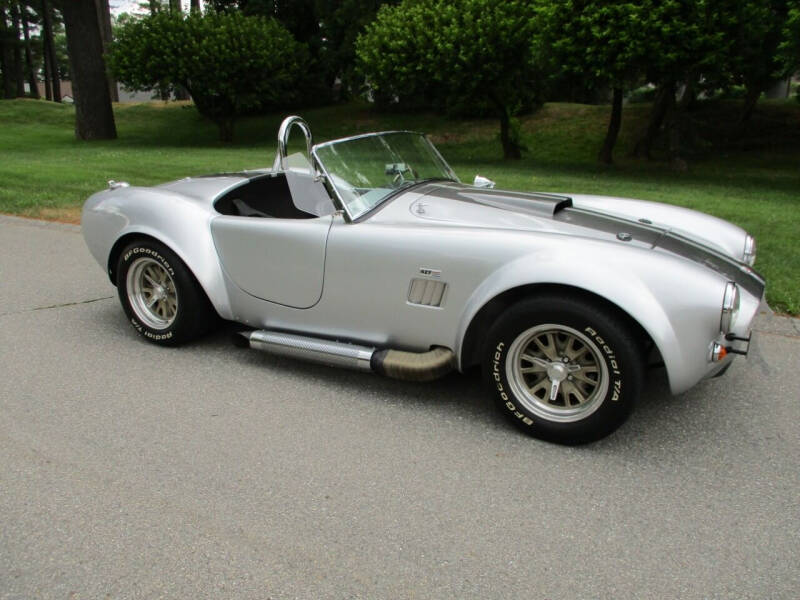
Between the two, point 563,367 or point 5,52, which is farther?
point 5,52

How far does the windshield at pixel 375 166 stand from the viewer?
3.72 metres

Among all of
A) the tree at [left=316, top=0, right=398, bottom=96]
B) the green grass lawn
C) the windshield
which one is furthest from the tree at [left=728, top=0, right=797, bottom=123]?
the tree at [left=316, top=0, right=398, bottom=96]

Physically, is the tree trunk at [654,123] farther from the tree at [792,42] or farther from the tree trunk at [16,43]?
the tree trunk at [16,43]

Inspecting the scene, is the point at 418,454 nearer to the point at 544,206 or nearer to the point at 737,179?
the point at 544,206

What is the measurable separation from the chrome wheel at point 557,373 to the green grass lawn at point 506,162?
2668 millimetres

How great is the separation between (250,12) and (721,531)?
99.4ft

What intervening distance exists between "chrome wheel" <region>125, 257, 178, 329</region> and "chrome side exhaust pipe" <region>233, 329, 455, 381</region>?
75cm

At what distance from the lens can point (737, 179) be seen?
14047mm

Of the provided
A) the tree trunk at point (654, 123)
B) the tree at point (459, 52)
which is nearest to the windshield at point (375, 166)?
the tree at point (459, 52)

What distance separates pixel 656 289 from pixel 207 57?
2107 cm

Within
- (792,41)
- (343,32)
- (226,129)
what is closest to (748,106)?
(792,41)

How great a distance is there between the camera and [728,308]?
2.83 m

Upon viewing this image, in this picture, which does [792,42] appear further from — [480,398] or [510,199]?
[480,398]

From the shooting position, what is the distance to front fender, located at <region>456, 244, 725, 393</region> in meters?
2.84
